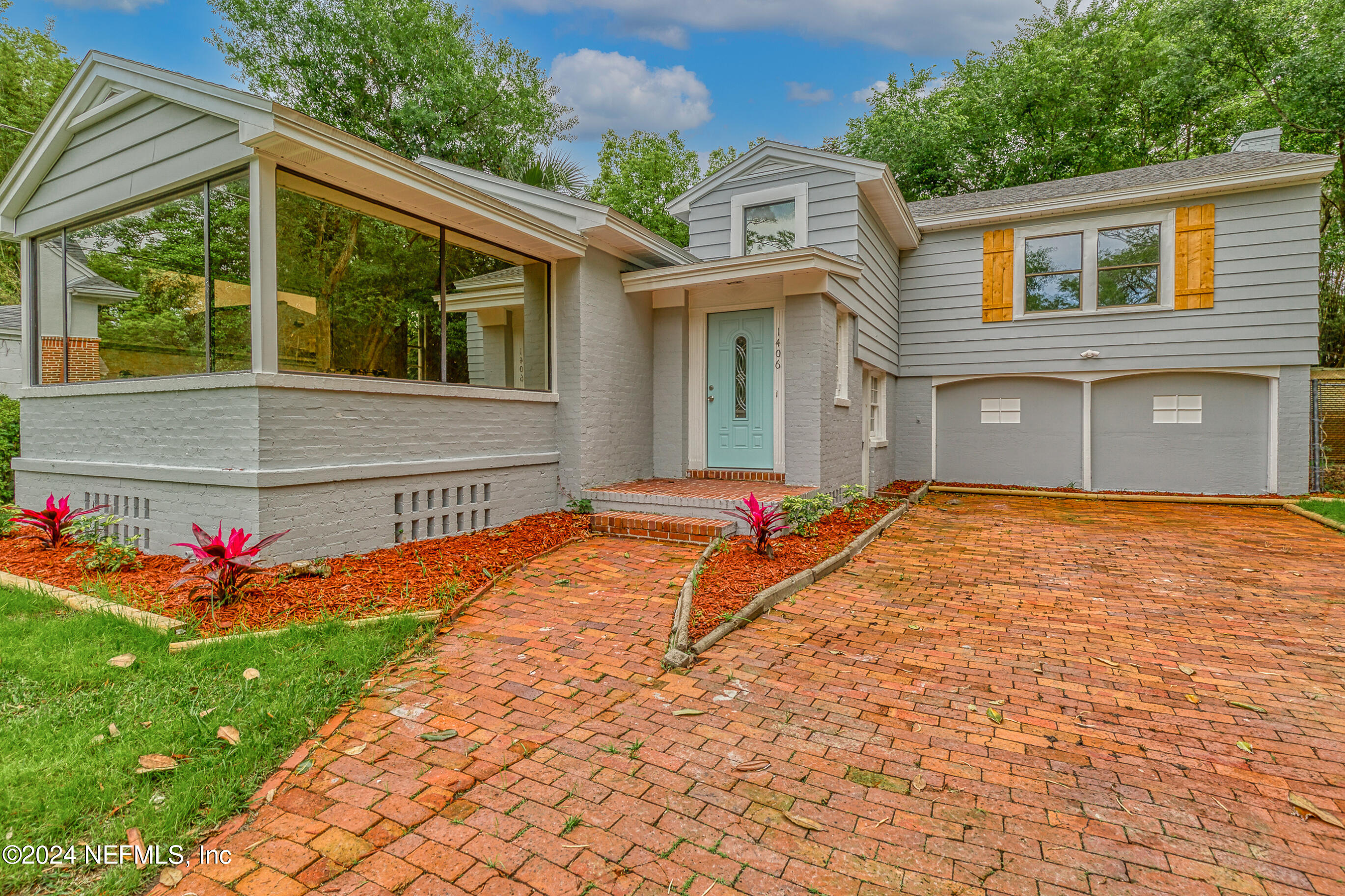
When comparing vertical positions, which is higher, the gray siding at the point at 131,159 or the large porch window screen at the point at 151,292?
the gray siding at the point at 131,159

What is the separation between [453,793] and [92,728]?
5.00 feet

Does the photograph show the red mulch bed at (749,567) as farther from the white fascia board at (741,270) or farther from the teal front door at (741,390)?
the white fascia board at (741,270)

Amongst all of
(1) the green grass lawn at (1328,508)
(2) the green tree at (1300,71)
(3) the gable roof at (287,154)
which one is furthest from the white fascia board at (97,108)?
(2) the green tree at (1300,71)

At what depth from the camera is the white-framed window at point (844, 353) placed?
8031 mm

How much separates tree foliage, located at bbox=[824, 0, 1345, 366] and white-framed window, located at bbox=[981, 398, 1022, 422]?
778cm

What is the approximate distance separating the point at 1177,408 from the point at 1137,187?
3474 mm

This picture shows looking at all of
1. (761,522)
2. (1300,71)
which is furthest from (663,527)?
(1300,71)

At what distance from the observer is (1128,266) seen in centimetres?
971

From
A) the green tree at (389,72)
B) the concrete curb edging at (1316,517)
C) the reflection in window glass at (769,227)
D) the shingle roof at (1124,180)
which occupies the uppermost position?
the green tree at (389,72)

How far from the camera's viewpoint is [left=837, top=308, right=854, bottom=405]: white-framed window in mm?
8031

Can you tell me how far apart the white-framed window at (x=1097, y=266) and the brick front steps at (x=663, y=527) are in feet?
25.2

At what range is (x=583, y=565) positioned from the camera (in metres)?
5.22

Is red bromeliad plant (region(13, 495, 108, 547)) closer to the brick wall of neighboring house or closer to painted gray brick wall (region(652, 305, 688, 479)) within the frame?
the brick wall of neighboring house

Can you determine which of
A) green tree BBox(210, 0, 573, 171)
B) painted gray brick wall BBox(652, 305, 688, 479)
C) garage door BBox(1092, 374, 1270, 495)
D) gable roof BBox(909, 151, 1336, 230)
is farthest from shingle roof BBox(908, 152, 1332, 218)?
green tree BBox(210, 0, 573, 171)
